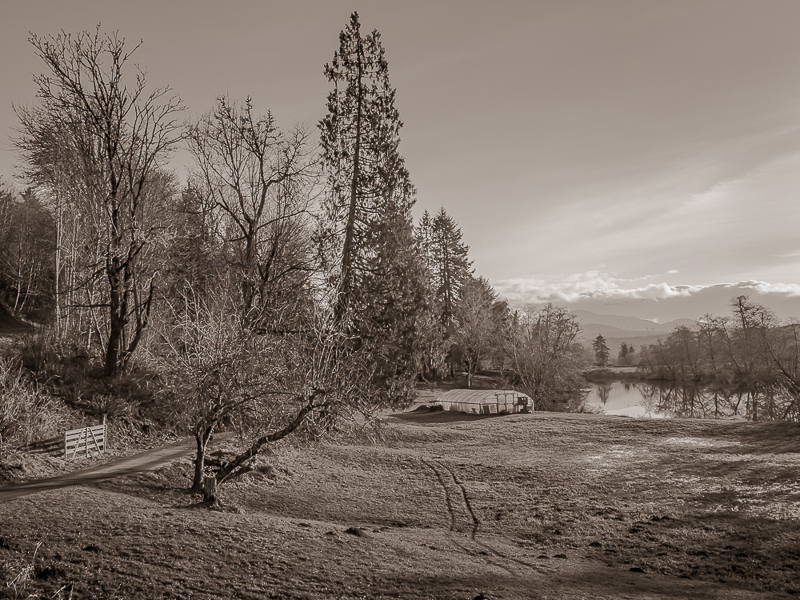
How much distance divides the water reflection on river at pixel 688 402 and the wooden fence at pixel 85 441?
37956mm

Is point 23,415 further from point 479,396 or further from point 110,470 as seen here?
point 479,396

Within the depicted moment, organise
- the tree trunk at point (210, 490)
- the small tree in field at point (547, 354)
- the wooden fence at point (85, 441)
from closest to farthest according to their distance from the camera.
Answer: the tree trunk at point (210, 490) → the wooden fence at point (85, 441) → the small tree in field at point (547, 354)

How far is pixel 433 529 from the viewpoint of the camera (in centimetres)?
1448

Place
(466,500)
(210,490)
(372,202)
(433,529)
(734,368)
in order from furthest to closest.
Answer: (734,368)
(372,202)
(466,500)
(433,529)
(210,490)

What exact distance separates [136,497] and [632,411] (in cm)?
4670

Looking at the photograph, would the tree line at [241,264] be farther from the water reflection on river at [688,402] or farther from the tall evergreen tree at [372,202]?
the water reflection on river at [688,402]

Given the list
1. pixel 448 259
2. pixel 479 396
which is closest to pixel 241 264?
pixel 479 396

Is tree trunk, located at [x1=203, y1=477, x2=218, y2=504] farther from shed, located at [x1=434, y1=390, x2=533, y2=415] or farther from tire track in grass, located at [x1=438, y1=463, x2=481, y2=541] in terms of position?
shed, located at [x1=434, y1=390, x2=533, y2=415]

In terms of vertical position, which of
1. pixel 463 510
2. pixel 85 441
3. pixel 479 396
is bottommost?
pixel 463 510

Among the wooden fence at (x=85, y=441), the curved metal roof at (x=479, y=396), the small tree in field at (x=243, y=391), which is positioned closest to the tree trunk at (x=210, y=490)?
the small tree in field at (x=243, y=391)

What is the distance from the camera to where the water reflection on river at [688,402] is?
44406 mm

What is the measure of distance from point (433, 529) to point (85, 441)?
36.5 feet

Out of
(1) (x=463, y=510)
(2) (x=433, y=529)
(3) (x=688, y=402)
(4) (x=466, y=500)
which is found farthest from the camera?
(3) (x=688, y=402)

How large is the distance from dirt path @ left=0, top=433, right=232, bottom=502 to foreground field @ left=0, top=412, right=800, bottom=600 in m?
0.78
